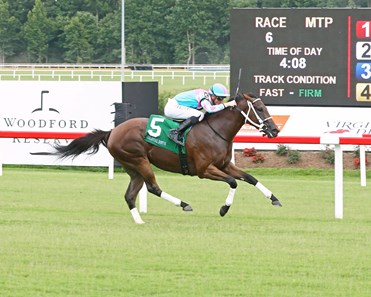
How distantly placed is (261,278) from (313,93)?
39.3 ft

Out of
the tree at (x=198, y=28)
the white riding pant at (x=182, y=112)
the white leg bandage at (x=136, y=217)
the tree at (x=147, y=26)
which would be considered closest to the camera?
the white leg bandage at (x=136, y=217)

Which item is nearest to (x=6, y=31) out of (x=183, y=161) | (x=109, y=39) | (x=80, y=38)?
(x=80, y=38)

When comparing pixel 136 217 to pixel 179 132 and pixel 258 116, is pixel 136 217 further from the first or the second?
pixel 258 116

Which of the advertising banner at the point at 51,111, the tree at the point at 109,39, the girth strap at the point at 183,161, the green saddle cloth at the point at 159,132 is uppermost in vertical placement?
the green saddle cloth at the point at 159,132

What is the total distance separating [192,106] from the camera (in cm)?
1150

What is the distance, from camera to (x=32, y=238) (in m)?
9.47

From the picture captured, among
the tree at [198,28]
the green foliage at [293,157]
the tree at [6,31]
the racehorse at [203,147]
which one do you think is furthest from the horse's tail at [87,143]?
the tree at [6,31]

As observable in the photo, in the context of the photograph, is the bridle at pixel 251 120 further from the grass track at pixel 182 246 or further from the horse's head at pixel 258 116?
the grass track at pixel 182 246

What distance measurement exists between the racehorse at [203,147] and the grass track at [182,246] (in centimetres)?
41

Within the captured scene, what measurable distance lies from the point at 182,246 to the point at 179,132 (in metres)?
2.37

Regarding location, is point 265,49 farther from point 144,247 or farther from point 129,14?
point 129,14

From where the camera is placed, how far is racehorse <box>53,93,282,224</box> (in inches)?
444

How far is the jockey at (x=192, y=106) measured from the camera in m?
11.3

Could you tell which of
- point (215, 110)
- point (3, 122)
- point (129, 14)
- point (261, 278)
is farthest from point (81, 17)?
point (261, 278)
